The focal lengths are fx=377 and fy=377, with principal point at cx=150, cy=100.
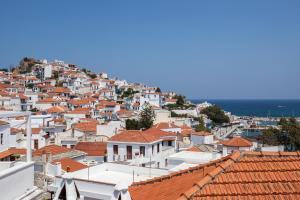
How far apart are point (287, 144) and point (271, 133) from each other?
2860mm

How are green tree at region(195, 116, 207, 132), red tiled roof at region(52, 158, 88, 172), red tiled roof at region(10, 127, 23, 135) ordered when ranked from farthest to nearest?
1. green tree at region(195, 116, 207, 132)
2. red tiled roof at region(10, 127, 23, 135)
3. red tiled roof at region(52, 158, 88, 172)

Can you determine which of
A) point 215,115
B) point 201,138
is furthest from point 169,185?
point 215,115

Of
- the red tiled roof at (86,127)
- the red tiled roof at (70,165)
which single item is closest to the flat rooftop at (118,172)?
the red tiled roof at (70,165)

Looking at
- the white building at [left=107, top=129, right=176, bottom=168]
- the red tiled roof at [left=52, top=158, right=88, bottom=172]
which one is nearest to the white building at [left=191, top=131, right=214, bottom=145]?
the white building at [left=107, top=129, right=176, bottom=168]

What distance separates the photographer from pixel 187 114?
89.7 m

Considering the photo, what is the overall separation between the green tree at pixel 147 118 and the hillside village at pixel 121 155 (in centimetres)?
18

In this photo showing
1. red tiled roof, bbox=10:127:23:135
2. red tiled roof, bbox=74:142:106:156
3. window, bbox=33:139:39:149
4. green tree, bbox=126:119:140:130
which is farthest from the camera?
green tree, bbox=126:119:140:130

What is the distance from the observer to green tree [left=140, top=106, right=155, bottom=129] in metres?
63.1

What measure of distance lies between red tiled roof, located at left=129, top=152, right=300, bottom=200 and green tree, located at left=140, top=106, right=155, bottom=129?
55.9 m

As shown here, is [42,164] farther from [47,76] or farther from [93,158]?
[47,76]

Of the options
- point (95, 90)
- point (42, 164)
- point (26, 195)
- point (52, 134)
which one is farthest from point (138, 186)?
point (95, 90)

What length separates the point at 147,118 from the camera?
6612 cm

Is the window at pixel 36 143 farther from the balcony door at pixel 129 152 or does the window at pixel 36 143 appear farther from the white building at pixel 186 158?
the white building at pixel 186 158

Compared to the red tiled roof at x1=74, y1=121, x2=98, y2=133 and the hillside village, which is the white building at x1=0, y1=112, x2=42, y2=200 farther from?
the red tiled roof at x1=74, y1=121, x2=98, y2=133
